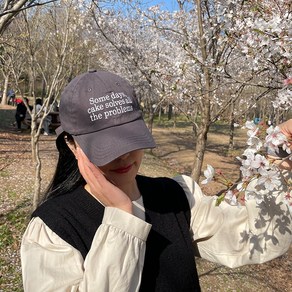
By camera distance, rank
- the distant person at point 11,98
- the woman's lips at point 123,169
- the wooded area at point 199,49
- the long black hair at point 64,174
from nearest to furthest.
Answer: the woman's lips at point 123,169
the long black hair at point 64,174
the wooded area at point 199,49
the distant person at point 11,98

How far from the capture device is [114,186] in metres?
1.18

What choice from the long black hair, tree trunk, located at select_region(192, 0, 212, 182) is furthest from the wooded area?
the long black hair

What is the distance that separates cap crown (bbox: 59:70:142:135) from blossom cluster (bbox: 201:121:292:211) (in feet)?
1.63

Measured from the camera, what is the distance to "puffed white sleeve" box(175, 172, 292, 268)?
4.96ft

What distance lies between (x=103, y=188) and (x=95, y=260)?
0.74 ft

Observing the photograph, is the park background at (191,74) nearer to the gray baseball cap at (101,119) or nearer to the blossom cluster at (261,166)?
the blossom cluster at (261,166)

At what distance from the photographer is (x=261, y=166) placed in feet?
4.64

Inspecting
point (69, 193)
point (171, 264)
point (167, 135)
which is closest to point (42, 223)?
point (69, 193)

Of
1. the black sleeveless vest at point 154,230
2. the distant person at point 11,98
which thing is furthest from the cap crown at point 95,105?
the distant person at point 11,98

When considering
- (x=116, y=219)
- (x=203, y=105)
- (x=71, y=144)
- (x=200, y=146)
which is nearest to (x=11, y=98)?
(x=200, y=146)

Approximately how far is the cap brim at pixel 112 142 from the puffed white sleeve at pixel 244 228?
43 centimetres

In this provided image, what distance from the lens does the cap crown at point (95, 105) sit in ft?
4.00

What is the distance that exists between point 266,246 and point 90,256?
814 mm

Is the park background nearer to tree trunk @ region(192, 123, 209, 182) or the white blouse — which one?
tree trunk @ region(192, 123, 209, 182)
